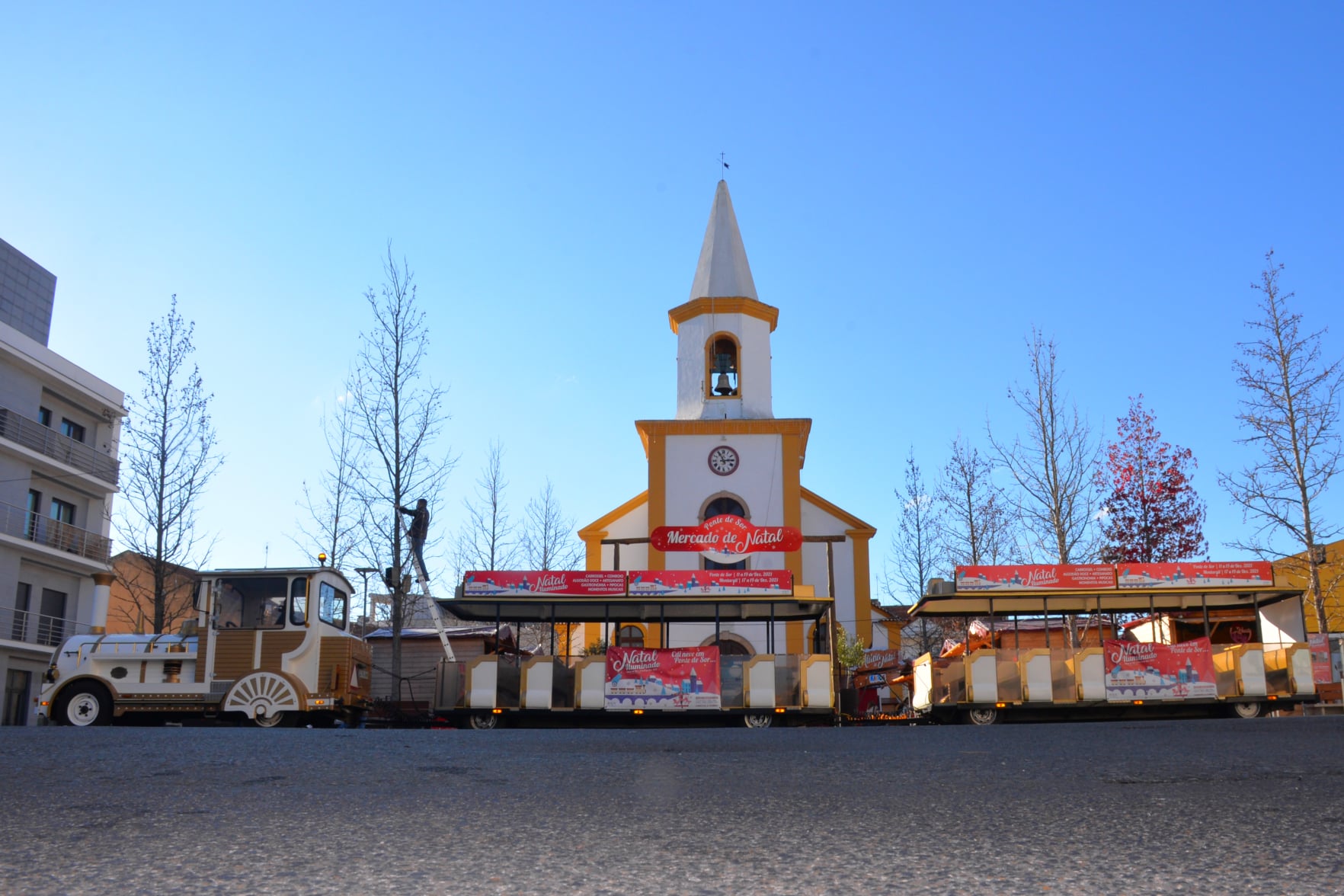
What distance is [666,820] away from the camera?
530 cm

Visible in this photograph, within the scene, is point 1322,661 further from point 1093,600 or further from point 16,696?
point 16,696

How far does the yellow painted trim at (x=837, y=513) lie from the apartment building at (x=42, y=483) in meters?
22.8

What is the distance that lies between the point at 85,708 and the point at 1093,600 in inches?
717

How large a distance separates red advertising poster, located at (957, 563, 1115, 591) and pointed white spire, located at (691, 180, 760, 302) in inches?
664

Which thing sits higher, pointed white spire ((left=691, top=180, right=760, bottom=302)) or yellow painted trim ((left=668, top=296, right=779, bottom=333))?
pointed white spire ((left=691, top=180, right=760, bottom=302))

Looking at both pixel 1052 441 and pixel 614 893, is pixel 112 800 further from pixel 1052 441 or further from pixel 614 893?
pixel 1052 441

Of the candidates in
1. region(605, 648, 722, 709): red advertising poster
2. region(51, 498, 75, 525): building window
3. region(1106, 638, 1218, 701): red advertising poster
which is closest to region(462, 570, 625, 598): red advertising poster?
region(605, 648, 722, 709): red advertising poster

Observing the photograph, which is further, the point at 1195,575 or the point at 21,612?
the point at 21,612

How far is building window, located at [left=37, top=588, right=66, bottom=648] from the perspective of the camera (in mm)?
33312

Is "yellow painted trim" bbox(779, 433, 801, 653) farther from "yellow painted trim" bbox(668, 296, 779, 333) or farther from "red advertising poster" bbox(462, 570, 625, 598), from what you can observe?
"red advertising poster" bbox(462, 570, 625, 598)

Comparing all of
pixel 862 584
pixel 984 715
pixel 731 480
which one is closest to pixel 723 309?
pixel 731 480

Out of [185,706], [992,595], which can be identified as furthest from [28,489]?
[992,595]

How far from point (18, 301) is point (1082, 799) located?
4008 centimetres

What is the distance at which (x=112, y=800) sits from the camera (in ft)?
18.9
